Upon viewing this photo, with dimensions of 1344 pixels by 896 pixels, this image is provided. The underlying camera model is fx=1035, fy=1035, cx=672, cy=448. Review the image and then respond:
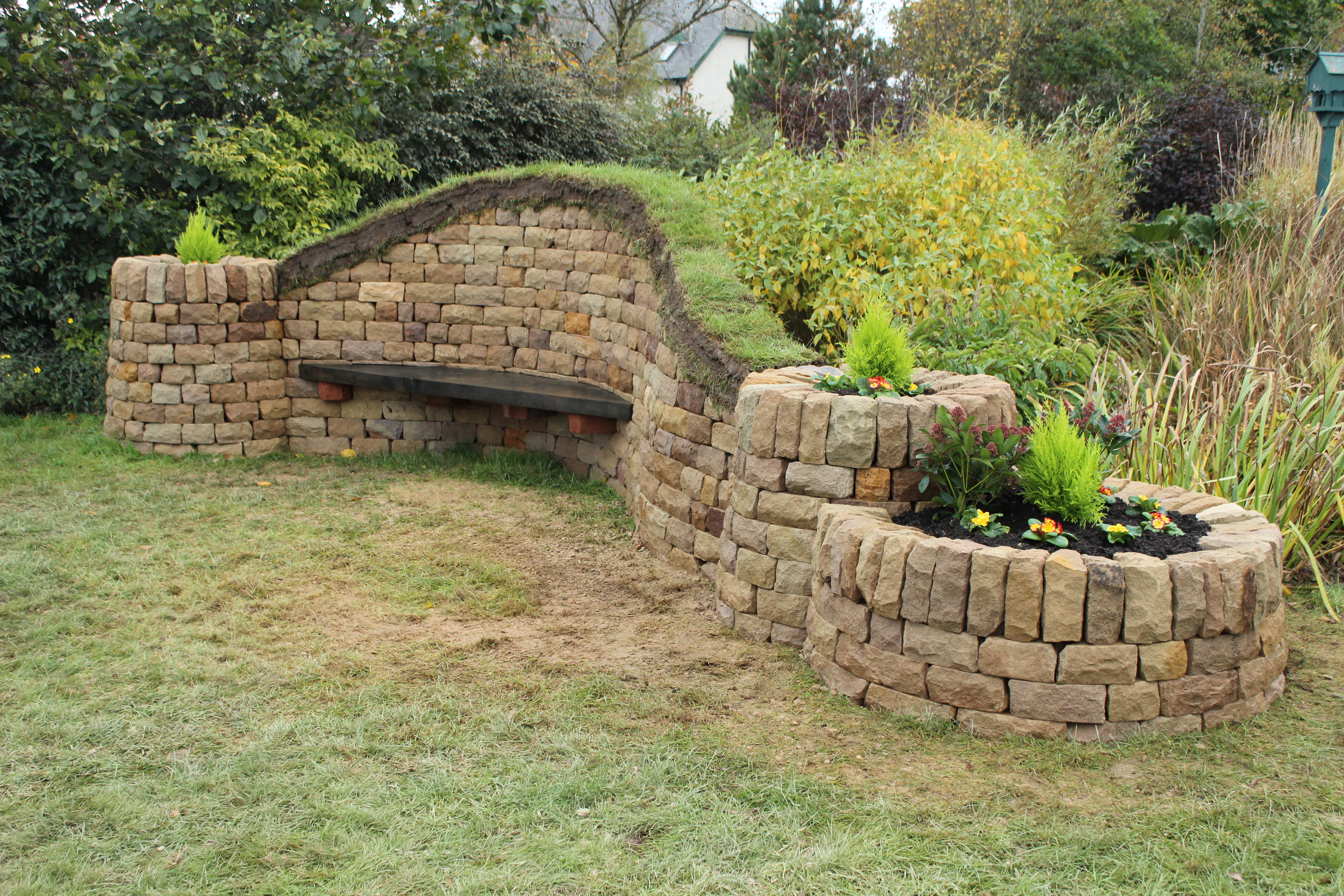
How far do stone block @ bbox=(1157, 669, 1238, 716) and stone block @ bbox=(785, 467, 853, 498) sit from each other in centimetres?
133

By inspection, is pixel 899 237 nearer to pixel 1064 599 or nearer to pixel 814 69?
pixel 1064 599

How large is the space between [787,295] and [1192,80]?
35.5 feet

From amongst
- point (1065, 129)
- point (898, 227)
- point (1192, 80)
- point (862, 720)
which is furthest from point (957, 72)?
point (862, 720)

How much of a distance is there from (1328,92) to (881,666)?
5.77 meters

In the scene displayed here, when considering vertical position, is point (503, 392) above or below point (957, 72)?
below

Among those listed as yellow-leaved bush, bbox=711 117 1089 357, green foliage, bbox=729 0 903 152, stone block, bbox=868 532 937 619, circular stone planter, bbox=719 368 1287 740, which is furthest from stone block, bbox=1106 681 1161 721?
green foliage, bbox=729 0 903 152

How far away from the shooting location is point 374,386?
25.7 ft

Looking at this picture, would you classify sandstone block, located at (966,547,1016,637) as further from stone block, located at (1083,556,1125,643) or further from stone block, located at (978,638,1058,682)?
stone block, located at (1083,556,1125,643)

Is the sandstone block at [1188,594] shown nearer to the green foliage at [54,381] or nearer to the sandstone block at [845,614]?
the sandstone block at [845,614]

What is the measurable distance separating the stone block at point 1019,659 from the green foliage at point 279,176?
24.2 feet

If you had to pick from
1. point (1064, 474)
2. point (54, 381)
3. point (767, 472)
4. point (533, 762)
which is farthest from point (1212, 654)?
point (54, 381)

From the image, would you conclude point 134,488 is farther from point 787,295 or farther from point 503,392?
point 787,295

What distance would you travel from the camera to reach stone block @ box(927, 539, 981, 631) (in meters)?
3.47

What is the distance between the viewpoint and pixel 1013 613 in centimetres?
342
